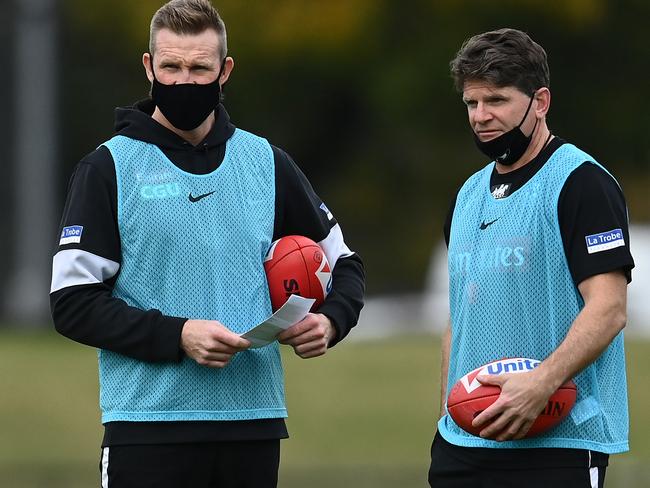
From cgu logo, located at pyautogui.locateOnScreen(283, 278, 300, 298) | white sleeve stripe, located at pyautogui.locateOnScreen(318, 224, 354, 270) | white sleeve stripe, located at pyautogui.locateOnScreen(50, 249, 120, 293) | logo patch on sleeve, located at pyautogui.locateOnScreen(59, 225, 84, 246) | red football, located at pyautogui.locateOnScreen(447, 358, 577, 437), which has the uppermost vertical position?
logo patch on sleeve, located at pyautogui.locateOnScreen(59, 225, 84, 246)

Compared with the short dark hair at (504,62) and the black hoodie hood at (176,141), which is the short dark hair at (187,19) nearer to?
the black hoodie hood at (176,141)

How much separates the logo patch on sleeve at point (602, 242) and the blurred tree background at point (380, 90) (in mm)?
20818

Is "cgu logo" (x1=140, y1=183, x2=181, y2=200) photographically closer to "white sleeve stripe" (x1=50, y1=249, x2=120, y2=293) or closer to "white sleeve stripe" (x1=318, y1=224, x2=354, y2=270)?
"white sleeve stripe" (x1=50, y1=249, x2=120, y2=293)

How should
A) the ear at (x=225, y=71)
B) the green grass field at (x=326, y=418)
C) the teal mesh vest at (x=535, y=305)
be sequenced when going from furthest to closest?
the green grass field at (x=326, y=418) < the ear at (x=225, y=71) < the teal mesh vest at (x=535, y=305)

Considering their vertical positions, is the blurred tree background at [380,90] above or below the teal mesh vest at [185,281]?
above

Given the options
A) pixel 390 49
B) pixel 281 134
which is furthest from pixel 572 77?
pixel 281 134

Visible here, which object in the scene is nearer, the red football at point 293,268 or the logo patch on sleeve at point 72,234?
the logo patch on sleeve at point 72,234

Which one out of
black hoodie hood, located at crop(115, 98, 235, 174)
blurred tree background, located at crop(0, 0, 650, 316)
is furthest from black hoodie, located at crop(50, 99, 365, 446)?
blurred tree background, located at crop(0, 0, 650, 316)

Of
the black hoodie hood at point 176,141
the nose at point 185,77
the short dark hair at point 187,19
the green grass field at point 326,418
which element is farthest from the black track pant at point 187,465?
the green grass field at point 326,418

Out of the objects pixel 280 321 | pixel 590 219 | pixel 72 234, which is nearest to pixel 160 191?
pixel 72 234

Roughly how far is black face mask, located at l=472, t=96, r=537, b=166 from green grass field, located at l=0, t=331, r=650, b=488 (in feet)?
15.3

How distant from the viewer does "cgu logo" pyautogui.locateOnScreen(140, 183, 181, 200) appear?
5.30m

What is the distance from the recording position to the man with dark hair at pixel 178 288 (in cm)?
519

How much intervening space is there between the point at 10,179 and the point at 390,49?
8203mm
